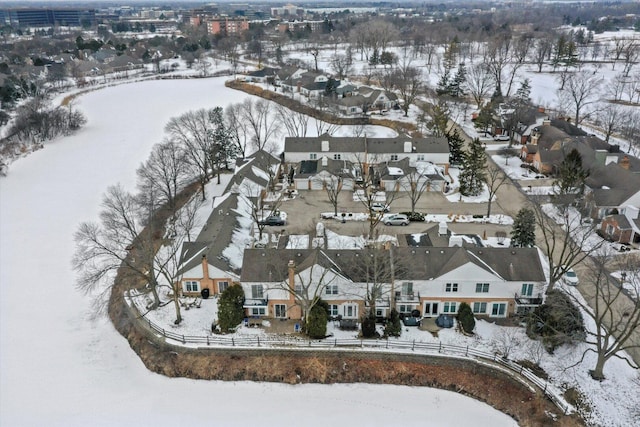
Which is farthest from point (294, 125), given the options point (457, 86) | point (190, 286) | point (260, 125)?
point (190, 286)

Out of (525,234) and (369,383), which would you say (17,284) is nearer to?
(369,383)

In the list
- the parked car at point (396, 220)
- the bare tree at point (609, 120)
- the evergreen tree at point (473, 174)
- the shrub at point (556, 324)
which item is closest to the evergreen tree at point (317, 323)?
the shrub at point (556, 324)

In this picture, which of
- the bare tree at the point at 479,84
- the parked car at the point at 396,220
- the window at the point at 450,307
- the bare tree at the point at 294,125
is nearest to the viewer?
the window at the point at 450,307

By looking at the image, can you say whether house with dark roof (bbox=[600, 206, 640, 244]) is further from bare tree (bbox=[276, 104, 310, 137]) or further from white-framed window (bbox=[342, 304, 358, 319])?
bare tree (bbox=[276, 104, 310, 137])

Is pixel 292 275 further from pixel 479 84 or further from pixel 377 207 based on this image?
pixel 479 84

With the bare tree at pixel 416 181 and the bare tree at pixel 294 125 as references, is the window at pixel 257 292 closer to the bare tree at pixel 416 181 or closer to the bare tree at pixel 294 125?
the bare tree at pixel 416 181

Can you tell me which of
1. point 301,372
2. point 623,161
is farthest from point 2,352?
point 623,161

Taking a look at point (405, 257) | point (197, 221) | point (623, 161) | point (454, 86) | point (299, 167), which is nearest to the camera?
point (405, 257)
